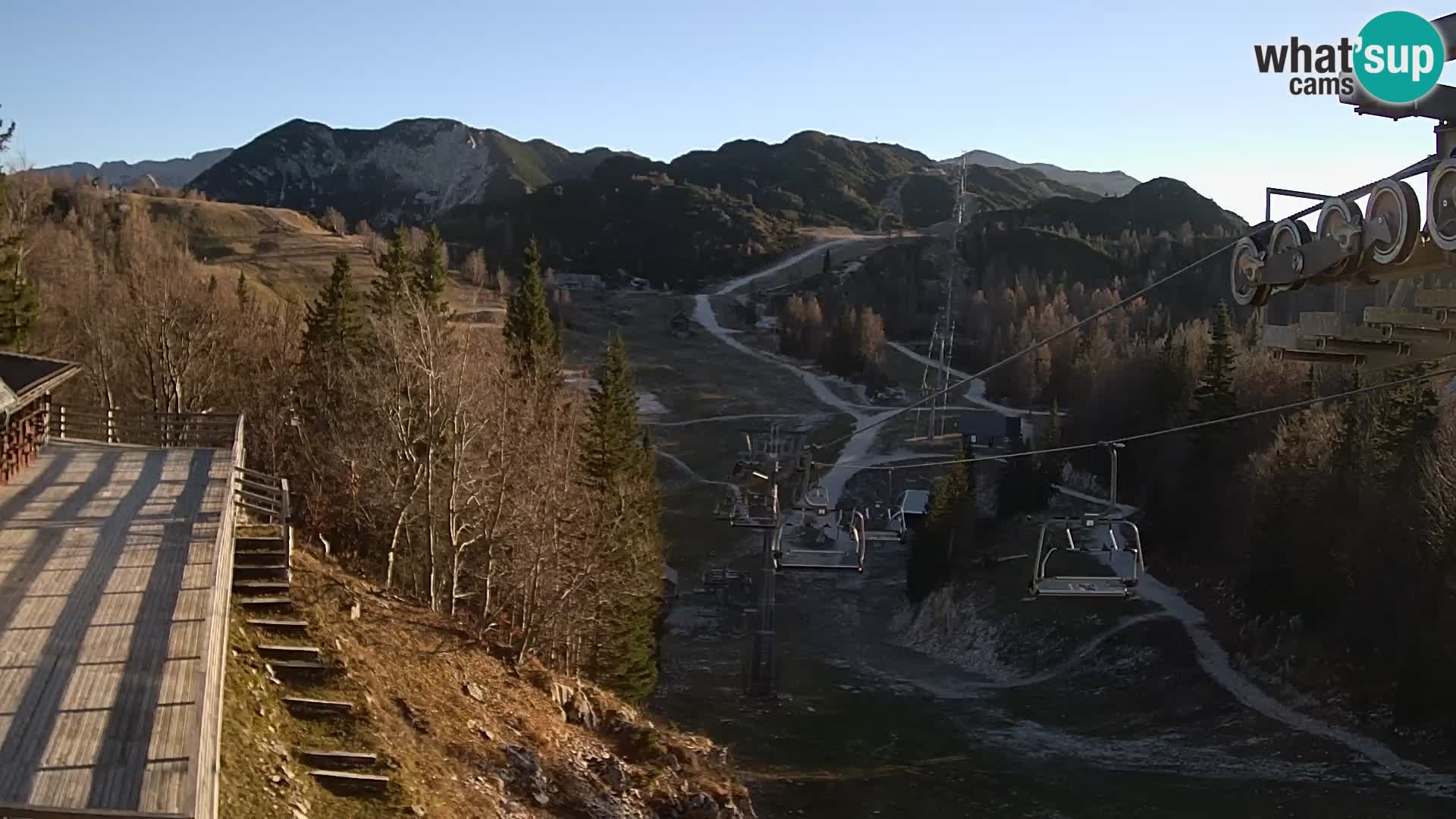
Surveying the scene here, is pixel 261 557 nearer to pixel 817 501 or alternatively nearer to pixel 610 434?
pixel 817 501

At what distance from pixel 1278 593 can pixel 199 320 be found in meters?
39.1

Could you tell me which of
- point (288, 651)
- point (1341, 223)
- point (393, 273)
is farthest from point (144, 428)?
point (1341, 223)

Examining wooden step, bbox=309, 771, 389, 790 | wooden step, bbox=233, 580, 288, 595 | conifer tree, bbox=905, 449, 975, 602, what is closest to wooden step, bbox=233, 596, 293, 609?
wooden step, bbox=233, 580, 288, 595

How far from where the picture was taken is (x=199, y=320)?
39.3 m

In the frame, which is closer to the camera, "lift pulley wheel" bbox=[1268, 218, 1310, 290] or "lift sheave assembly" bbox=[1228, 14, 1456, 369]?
"lift sheave assembly" bbox=[1228, 14, 1456, 369]

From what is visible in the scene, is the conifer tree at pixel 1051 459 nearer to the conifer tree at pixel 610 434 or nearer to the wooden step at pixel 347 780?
the conifer tree at pixel 610 434

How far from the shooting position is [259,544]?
2220cm

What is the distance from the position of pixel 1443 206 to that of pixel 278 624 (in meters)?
17.9

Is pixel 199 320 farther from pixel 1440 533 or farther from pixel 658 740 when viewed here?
pixel 1440 533

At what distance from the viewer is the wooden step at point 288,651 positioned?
60.2 feet

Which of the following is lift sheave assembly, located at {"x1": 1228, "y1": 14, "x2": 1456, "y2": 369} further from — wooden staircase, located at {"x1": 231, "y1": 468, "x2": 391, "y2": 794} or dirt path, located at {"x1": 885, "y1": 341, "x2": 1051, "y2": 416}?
dirt path, located at {"x1": 885, "y1": 341, "x2": 1051, "y2": 416}

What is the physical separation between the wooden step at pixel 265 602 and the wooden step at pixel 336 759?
165 inches

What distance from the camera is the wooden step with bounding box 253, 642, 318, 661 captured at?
18.4 metres

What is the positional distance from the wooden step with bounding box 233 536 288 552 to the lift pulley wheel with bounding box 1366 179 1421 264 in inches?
752
